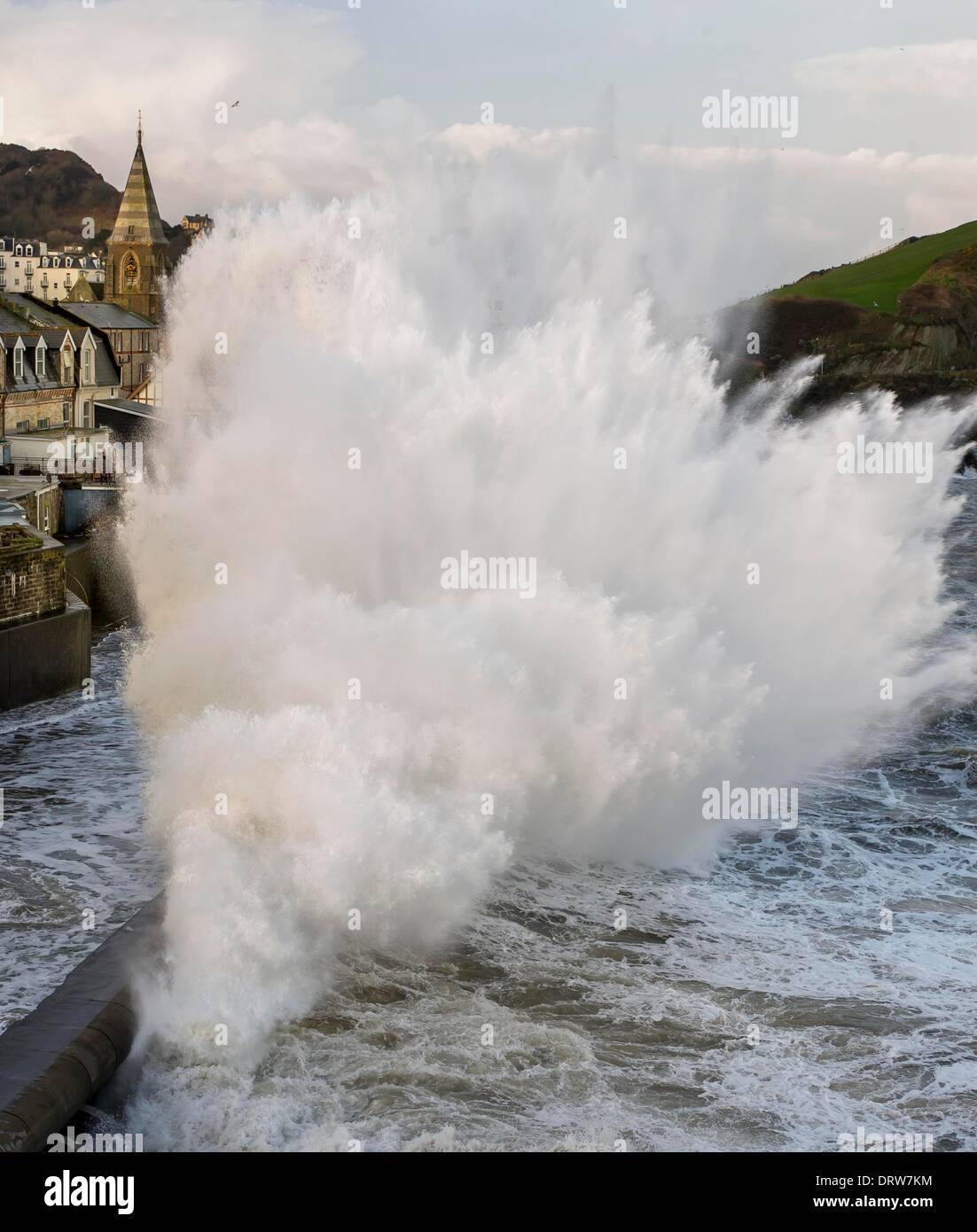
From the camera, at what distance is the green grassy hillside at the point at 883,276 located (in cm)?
12450

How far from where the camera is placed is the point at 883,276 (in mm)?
133750

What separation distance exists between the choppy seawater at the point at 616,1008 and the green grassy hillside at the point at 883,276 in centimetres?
11414

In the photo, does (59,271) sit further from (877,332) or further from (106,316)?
(106,316)

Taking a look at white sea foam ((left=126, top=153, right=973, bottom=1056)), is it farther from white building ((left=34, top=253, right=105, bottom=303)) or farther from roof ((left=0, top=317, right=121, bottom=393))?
white building ((left=34, top=253, right=105, bottom=303))

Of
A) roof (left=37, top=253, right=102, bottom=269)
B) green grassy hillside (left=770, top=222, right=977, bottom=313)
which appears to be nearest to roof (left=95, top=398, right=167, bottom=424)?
green grassy hillside (left=770, top=222, right=977, bottom=313)

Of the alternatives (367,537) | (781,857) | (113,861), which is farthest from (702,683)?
(113,861)

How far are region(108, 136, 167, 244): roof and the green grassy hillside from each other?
213 ft

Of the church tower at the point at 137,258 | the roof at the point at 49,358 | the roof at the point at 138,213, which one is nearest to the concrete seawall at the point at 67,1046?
the roof at the point at 49,358

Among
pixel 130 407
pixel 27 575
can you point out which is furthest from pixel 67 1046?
pixel 130 407

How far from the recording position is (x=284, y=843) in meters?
13.2

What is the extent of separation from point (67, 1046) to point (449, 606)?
28.8 ft

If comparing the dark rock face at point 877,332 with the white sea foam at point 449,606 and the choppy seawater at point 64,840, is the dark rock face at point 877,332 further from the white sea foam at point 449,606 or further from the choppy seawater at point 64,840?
the choppy seawater at point 64,840

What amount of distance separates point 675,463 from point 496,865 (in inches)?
373

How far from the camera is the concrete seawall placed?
9.11 m
